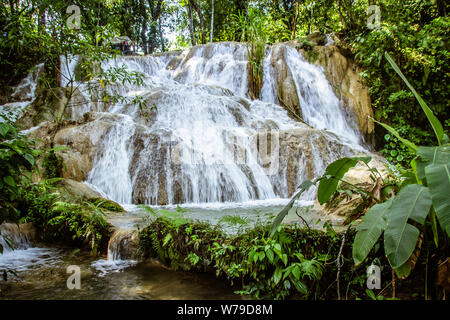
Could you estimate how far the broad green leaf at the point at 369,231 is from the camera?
1.56m

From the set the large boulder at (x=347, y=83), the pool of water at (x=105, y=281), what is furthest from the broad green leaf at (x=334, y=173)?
the large boulder at (x=347, y=83)

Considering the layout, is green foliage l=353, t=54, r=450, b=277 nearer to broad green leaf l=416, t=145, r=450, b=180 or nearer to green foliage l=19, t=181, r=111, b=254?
broad green leaf l=416, t=145, r=450, b=180

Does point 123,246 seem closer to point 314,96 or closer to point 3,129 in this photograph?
point 3,129

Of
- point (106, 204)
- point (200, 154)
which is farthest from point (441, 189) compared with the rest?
point (200, 154)

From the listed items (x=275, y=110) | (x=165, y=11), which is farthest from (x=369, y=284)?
(x=165, y=11)

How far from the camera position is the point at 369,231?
1614 millimetres

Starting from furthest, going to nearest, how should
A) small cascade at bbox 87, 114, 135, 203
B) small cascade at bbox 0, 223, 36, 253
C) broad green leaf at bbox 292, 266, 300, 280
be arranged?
small cascade at bbox 87, 114, 135, 203 < small cascade at bbox 0, 223, 36, 253 < broad green leaf at bbox 292, 266, 300, 280

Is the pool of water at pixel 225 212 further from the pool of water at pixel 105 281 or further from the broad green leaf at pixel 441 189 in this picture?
the broad green leaf at pixel 441 189

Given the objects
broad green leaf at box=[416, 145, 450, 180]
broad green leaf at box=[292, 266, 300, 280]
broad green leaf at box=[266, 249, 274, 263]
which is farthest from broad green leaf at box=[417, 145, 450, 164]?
broad green leaf at box=[266, 249, 274, 263]

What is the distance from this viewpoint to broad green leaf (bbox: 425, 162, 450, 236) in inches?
52.0

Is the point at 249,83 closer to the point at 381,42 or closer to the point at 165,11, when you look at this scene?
the point at 381,42

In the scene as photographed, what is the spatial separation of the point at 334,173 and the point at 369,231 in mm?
592

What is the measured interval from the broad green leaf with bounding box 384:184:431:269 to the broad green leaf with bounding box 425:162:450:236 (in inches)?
3.1

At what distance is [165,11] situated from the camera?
24031 mm
